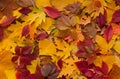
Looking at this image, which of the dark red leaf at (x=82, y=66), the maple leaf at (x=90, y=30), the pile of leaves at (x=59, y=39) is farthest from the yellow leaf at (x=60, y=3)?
the dark red leaf at (x=82, y=66)

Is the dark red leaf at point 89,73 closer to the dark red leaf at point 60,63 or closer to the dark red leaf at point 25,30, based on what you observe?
the dark red leaf at point 60,63

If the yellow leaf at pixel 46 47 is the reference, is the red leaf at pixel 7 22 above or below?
above

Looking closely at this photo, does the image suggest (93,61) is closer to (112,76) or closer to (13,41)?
(112,76)

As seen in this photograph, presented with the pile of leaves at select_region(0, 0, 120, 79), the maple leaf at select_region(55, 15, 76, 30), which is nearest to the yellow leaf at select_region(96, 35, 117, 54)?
the pile of leaves at select_region(0, 0, 120, 79)

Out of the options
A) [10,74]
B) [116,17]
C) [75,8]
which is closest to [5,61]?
[10,74]

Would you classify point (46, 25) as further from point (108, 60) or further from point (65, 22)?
point (108, 60)

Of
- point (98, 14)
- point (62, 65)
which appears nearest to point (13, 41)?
point (62, 65)
